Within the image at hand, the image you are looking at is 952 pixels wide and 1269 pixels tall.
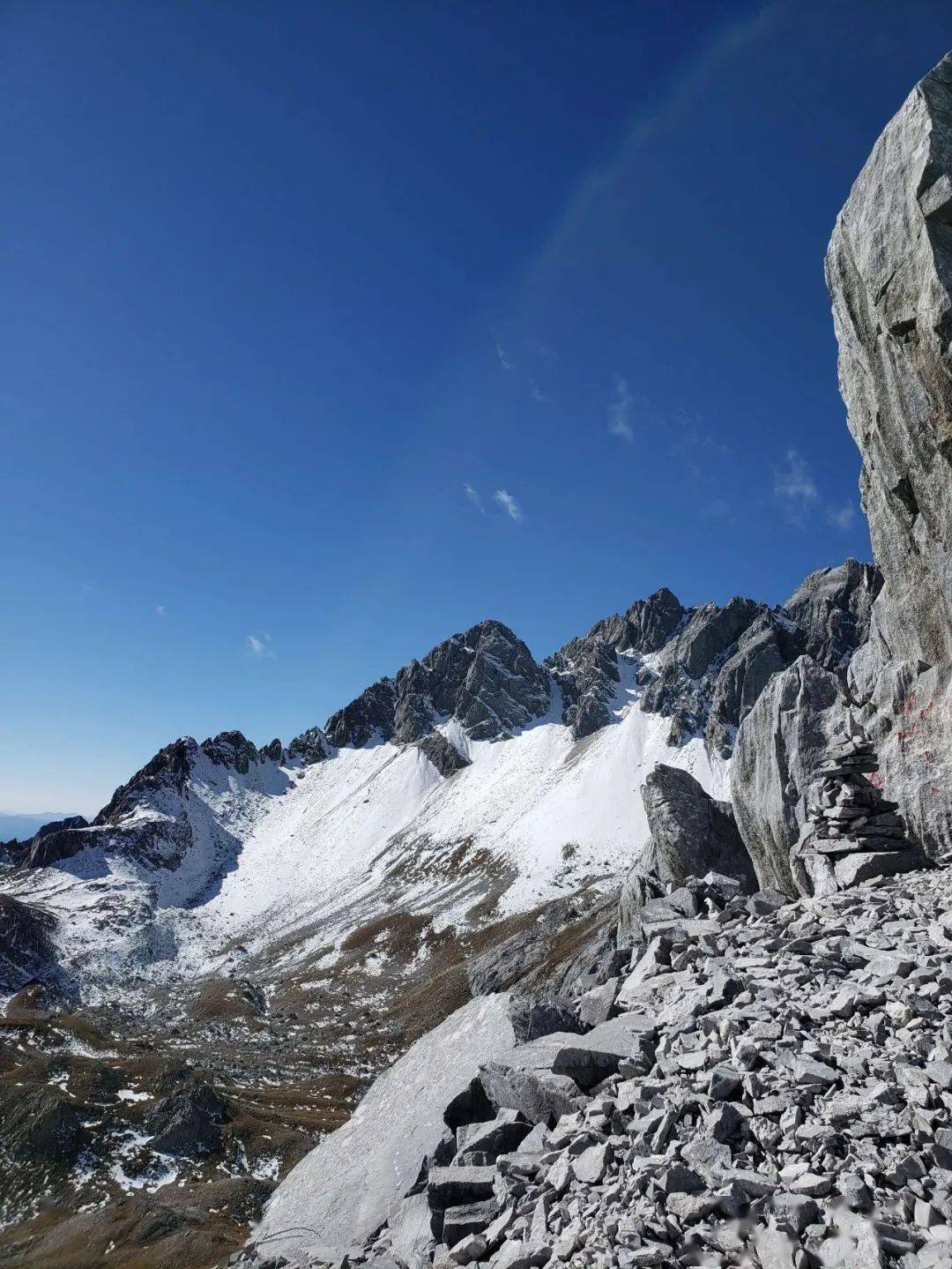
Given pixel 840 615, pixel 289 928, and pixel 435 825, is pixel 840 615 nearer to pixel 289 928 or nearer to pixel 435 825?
pixel 435 825

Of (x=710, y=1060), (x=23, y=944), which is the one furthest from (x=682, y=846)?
(x=23, y=944)

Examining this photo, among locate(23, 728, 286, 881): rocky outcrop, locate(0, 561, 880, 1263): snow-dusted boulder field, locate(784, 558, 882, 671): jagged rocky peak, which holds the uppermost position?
locate(784, 558, 882, 671): jagged rocky peak

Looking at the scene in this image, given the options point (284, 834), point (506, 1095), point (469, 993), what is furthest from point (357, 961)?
point (506, 1095)

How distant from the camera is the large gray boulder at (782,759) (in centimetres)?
2744

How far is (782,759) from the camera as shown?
28766 millimetres

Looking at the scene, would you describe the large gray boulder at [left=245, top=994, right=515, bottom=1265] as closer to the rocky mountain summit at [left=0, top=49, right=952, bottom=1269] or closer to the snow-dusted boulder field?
the rocky mountain summit at [left=0, top=49, right=952, bottom=1269]

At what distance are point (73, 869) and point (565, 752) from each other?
414 feet

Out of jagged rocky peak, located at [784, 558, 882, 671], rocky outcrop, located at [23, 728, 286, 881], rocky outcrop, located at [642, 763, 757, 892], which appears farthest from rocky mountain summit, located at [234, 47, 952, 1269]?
rocky outcrop, located at [23, 728, 286, 881]

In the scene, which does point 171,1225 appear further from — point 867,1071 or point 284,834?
point 284,834

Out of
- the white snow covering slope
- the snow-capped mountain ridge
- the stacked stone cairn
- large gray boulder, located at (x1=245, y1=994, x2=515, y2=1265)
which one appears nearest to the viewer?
large gray boulder, located at (x1=245, y1=994, x2=515, y2=1265)

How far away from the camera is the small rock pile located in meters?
6.25

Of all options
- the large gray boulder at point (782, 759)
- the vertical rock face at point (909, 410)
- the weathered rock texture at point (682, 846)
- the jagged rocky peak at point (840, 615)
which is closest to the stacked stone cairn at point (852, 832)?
the vertical rock face at point (909, 410)

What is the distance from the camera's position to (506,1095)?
1109cm

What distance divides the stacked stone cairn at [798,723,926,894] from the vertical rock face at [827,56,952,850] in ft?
4.84
